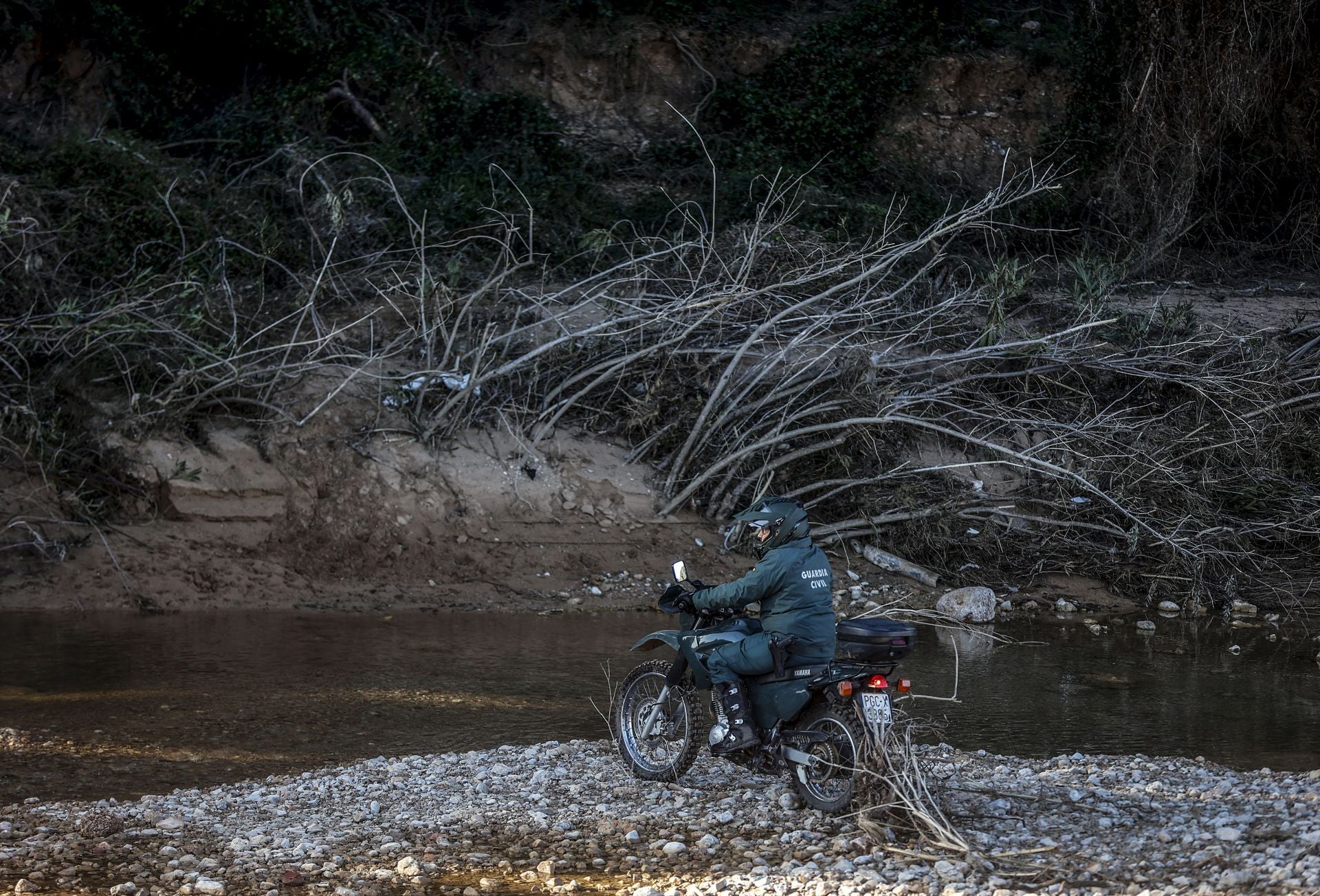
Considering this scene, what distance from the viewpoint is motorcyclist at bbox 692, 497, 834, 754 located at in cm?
588

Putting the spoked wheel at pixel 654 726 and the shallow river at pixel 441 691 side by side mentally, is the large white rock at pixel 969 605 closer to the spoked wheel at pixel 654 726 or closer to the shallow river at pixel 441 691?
the shallow river at pixel 441 691

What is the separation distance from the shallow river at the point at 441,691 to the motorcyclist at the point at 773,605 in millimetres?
1880

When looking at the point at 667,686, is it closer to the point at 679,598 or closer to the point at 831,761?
the point at 679,598

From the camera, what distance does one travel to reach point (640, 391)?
1369cm

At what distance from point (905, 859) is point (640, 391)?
907cm

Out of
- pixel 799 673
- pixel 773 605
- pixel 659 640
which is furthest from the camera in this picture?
pixel 659 640

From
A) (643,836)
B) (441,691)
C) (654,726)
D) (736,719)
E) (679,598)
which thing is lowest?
(441,691)

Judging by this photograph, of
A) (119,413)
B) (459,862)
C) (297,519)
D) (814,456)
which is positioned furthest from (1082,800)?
(119,413)

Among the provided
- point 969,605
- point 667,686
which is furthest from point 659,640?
point 969,605

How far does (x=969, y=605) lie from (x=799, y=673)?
6.09m

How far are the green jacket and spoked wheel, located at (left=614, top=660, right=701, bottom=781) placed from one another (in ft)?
2.44

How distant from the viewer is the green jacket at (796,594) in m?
5.88

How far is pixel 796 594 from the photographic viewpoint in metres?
5.88

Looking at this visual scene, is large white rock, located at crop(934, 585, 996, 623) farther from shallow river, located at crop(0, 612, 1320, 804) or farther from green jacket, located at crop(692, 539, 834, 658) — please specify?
green jacket, located at crop(692, 539, 834, 658)
